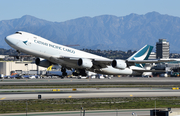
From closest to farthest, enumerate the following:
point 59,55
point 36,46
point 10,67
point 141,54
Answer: point 36,46
point 59,55
point 141,54
point 10,67

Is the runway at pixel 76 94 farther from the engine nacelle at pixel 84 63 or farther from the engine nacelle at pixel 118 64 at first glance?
the engine nacelle at pixel 118 64

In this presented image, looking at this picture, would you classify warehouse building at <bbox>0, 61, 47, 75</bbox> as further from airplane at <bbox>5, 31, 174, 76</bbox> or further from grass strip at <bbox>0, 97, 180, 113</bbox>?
grass strip at <bbox>0, 97, 180, 113</bbox>

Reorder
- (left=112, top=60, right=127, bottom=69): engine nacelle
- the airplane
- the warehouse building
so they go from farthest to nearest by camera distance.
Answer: the warehouse building < (left=112, top=60, right=127, bottom=69): engine nacelle < the airplane

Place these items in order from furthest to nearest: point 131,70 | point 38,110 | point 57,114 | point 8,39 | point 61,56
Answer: point 131,70 < point 61,56 < point 8,39 < point 38,110 < point 57,114

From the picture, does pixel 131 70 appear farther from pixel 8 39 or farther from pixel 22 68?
pixel 22 68

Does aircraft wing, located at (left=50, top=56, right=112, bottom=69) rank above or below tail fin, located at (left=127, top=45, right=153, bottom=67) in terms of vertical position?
below

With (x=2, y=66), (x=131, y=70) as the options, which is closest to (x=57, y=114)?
(x=131, y=70)

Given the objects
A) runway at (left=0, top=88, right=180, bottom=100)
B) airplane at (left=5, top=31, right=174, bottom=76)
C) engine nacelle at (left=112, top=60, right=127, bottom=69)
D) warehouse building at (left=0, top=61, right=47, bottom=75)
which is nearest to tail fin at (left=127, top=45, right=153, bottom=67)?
airplane at (left=5, top=31, right=174, bottom=76)

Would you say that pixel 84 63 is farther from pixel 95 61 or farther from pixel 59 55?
pixel 59 55

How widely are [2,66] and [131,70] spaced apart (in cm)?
12141

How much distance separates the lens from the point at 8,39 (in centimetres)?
5031

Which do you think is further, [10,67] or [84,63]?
[10,67]

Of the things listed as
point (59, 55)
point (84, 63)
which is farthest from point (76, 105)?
point (84, 63)

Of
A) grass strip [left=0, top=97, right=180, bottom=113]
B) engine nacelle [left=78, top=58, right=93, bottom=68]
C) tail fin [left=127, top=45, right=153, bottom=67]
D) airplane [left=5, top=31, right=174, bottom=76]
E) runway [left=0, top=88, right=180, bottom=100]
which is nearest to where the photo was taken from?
grass strip [left=0, top=97, right=180, bottom=113]
